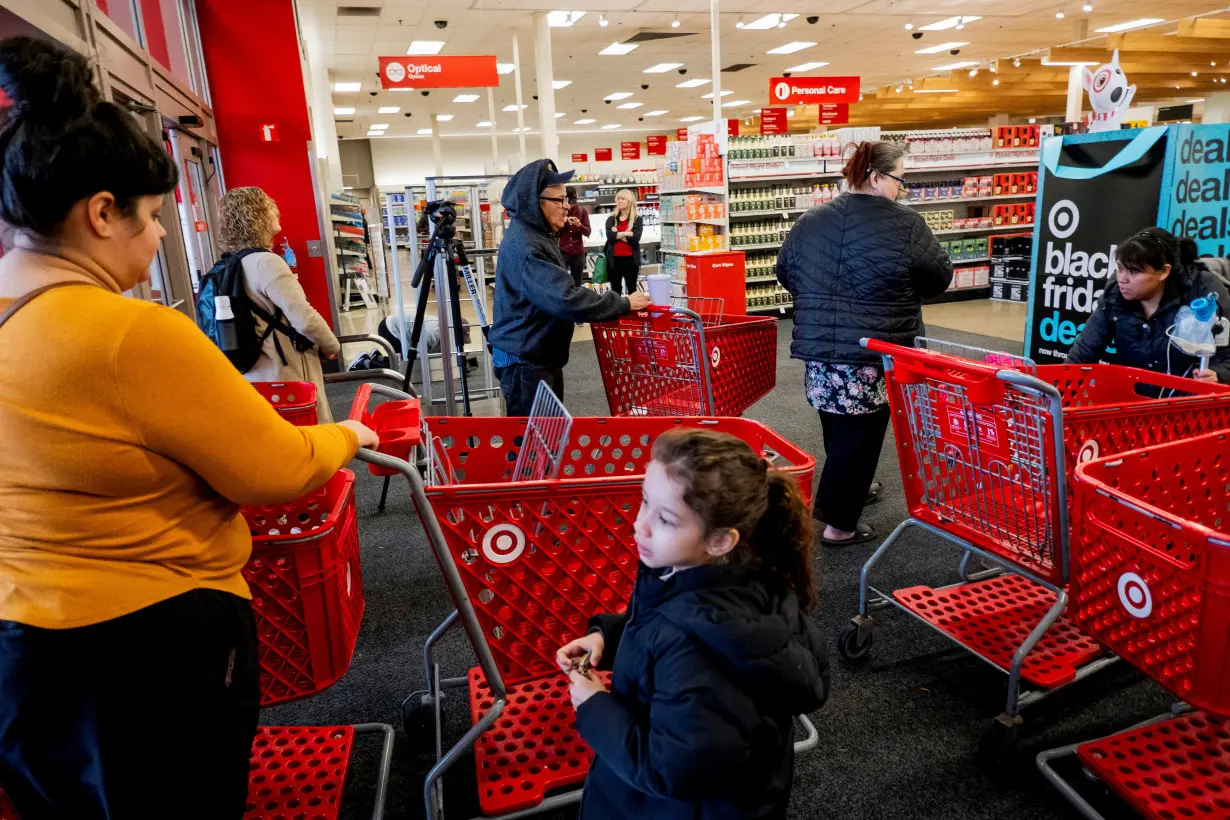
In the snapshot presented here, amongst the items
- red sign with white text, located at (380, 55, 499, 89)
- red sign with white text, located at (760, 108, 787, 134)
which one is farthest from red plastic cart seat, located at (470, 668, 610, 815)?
red sign with white text, located at (760, 108, 787, 134)

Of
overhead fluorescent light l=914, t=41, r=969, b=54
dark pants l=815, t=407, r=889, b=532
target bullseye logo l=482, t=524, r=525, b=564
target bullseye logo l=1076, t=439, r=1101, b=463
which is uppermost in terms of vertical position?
overhead fluorescent light l=914, t=41, r=969, b=54

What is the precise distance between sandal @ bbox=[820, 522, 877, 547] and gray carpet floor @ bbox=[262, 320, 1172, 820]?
0.04 metres

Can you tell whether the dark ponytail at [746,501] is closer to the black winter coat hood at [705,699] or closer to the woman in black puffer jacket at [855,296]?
the black winter coat hood at [705,699]

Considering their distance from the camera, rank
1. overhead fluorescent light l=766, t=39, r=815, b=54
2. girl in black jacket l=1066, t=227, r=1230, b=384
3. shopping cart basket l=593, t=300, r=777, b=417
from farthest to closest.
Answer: overhead fluorescent light l=766, t=39, r=815, b=54, shopping cart basket l=593, t=300, r=777, b=417, girl in black jacket l=1066, t=227, r=1230, b=384

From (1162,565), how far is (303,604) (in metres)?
1.92

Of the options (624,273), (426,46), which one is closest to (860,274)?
(624,273)

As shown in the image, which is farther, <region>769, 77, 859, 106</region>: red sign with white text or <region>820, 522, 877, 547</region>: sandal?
<region>769, 77, 859, 106</region>: red sign with white text

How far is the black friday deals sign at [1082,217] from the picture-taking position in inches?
164

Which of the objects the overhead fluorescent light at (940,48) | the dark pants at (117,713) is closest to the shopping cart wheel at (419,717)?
the dark pants at (117,713)

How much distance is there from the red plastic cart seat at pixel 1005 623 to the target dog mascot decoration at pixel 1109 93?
2.99 m

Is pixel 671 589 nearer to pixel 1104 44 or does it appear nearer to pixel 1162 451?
pixel 1162 451

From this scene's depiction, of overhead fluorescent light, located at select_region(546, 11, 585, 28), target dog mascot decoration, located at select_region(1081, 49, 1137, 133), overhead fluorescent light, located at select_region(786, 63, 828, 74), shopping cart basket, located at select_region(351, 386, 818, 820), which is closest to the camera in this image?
shopping cart basket, located at select_region(351, 386, 818, 820)

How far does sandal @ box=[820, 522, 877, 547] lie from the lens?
145 inches

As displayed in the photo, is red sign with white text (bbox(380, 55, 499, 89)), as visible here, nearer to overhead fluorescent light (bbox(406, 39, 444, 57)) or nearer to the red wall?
the red wall
